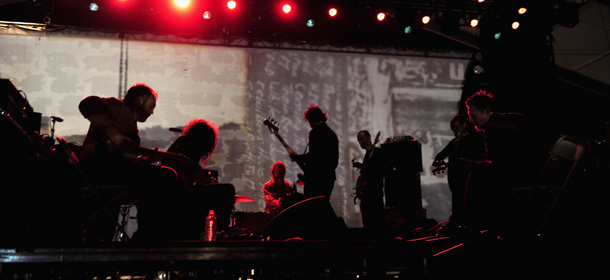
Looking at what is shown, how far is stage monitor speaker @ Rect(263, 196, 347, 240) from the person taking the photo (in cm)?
231

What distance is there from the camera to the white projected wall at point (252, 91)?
283 inches

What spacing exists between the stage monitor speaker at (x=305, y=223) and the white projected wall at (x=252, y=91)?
4928mm

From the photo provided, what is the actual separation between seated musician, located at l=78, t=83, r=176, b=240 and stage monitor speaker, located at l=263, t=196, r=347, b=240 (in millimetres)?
700

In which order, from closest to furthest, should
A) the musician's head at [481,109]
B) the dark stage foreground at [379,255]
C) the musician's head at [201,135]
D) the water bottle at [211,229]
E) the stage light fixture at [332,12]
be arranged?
the dark stage foreground at [379,255], the musician's head at [201,135], the musician's head at [481,109], the water bottle at [211,229], the stage light fixture at [332,12]

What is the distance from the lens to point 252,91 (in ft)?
25.3

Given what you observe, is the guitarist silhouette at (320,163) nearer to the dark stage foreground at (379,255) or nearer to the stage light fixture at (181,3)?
the dark stage foreground at (379,255)

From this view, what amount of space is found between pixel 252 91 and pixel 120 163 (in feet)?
17.2

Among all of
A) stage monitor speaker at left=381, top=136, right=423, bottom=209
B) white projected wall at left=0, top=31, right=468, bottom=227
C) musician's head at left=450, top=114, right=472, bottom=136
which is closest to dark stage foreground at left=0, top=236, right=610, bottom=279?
Answer: musician's head at left=450, top=114, right=472, bottom=136

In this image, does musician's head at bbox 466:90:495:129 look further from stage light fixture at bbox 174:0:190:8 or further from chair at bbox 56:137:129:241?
stage light fixture at bbox 174:0:190:8

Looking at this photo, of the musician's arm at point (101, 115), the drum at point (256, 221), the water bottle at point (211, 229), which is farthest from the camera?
the drum at point (256, 221)

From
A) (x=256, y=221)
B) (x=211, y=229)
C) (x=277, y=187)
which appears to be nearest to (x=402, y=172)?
(x=277, y=187)

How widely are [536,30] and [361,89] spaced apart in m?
2.81

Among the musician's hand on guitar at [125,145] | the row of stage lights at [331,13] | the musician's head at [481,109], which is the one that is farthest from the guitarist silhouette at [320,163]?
the row of stage lights at [331,13]

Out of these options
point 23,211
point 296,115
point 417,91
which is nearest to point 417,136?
point 417,91
